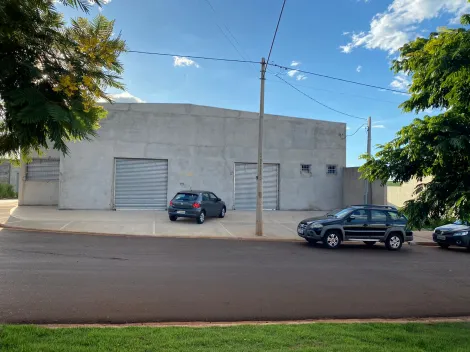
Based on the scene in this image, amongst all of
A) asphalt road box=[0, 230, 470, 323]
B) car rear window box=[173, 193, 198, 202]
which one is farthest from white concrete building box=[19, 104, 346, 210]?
asphalt road box=[0, 230, 470, 323]

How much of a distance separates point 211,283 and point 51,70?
582cm

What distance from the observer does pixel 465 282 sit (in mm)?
8984

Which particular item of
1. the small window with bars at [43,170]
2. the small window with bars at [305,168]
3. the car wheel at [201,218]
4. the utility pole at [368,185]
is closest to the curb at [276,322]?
the car wheel at [201,218]

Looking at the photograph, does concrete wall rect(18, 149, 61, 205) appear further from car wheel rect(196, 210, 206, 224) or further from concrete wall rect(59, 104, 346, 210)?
car wheel rect(196, 210, 206, 224)

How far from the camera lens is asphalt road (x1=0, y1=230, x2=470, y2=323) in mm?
5887

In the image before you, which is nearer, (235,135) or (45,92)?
(45,92)

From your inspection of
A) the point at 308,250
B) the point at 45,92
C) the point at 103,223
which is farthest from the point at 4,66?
the point at 103,223

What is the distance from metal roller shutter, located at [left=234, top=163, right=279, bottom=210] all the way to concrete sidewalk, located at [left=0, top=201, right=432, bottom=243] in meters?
2.75

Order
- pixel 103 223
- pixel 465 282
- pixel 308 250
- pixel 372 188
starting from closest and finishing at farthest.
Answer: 1. pixel 465 282
2. pixel 308 250
3. pixel 103 223
4. pixel 372 188

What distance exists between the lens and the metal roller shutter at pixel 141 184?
22453mm

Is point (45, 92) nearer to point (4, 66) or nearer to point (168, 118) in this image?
point (4, 66)

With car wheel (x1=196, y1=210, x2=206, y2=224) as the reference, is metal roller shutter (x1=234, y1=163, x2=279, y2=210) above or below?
above

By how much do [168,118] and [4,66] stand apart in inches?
825

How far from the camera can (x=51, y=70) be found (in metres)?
2.88
